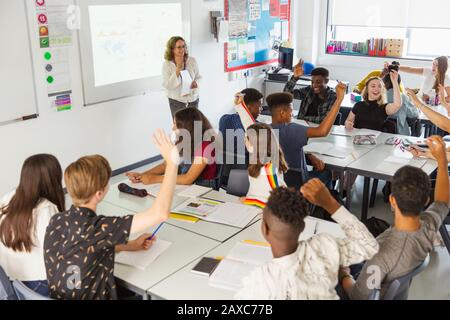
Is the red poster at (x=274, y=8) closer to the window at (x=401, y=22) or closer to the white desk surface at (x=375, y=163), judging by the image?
the window at (x=401, y=22)

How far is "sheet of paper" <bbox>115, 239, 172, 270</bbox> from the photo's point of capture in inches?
85.6

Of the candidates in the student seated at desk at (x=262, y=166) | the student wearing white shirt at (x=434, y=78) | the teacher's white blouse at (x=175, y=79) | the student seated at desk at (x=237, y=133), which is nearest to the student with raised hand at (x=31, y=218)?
the student seated at desk at (x=262, y=166)

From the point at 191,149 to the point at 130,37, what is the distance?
254 centimetres

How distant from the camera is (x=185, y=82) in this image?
541 cm

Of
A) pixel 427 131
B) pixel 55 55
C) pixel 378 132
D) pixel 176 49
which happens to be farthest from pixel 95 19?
pixel 427 131

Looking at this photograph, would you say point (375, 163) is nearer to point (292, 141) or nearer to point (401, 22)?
point (292, 141)

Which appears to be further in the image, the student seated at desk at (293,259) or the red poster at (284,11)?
the red poster at (284,11)

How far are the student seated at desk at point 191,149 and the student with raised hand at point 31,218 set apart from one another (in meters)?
0.99

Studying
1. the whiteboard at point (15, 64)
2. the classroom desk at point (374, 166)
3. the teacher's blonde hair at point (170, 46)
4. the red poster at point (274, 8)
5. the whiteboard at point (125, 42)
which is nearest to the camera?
the classroom desk at point (374, 166)

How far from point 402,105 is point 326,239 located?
3.33 metres

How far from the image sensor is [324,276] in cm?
176

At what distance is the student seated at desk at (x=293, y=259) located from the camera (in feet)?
5.56

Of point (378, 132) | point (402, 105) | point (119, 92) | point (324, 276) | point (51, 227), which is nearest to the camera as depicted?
point (324, 276)
